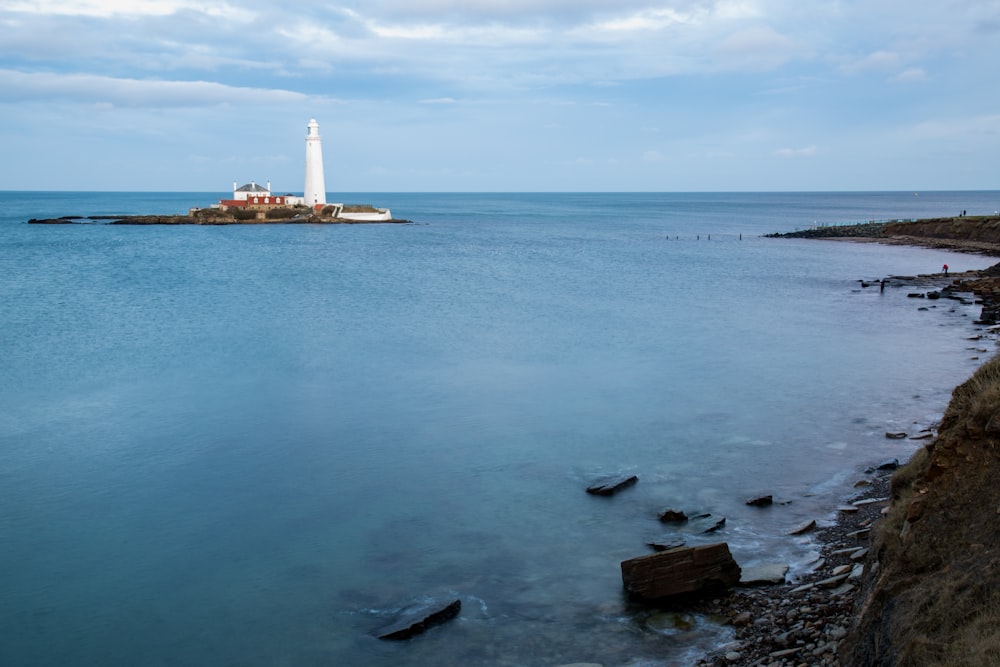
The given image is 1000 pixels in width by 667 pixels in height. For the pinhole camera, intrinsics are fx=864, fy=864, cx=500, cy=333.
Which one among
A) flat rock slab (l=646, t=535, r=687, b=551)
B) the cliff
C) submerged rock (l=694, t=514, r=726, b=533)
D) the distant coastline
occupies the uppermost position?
the distant coastline

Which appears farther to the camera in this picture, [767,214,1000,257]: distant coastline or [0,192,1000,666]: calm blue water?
[767,214,1000,257]: distant coastline

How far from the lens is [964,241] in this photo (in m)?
82.6

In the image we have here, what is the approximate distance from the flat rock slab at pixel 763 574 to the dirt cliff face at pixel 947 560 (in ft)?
6.77

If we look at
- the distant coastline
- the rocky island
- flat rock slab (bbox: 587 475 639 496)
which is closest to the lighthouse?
the rocky island

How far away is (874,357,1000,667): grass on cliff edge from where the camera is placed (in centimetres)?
730

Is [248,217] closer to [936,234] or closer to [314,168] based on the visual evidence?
[314,168]

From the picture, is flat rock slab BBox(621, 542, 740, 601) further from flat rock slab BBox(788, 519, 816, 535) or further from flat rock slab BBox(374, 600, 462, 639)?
flat rock slab BBox(788, 519, 816, 535)

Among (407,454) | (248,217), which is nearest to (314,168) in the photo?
(248,217)

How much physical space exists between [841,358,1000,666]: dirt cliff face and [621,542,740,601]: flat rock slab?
2.25m

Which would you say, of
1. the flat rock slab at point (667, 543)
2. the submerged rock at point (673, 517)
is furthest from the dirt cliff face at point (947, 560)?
the submerged rock at point (673, 517)

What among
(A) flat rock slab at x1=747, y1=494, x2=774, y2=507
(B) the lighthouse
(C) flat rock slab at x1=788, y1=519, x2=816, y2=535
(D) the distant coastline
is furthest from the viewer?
(B) the lighthouse

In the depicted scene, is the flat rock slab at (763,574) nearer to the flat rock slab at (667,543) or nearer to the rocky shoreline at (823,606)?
the rocky shoreline at (823,606)

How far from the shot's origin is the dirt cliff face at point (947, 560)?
7.37m

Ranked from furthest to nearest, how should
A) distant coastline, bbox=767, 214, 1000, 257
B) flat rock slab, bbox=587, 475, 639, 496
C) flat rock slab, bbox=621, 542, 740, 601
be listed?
distant coastline, bbox=767, 214, 1000, 257 → flat rock slab, bbox=587, 475, 639, 496 → flat rock slab, bbox=621, 542, 740, 601
